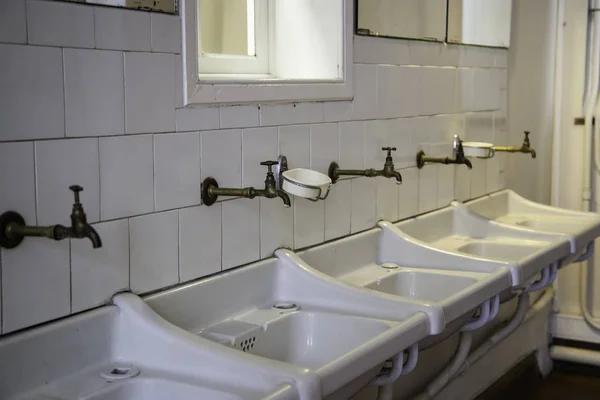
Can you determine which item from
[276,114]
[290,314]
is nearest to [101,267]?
[290,314]

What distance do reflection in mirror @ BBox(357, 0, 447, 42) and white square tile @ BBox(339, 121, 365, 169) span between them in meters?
0.25

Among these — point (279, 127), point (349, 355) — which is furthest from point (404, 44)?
point (349, 355)

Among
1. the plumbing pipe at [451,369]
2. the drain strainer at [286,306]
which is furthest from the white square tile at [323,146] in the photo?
the plumbing pipe at [451,369]

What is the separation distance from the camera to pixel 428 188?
2.42 m

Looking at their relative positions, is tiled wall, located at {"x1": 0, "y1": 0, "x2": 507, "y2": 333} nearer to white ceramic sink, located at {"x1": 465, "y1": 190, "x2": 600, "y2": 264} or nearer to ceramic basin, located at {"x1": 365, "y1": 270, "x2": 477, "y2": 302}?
ceramic basin, located at {"x1": 365, "y1": 270, "x2": 477, "y2": 302}

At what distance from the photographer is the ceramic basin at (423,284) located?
75.7 inches

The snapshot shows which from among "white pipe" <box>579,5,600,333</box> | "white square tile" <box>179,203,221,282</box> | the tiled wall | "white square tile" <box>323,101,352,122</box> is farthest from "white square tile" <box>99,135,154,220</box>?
"white pipe" <box>579,5,600,333</box>

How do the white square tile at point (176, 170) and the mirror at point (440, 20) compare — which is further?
the mirror at point (440, 20)

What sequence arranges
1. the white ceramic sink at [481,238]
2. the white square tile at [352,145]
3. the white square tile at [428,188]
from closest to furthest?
1. the white square tile at [352,145]
2. the white ceramic sink at [481,238]
3. the white square tile at [428,188]

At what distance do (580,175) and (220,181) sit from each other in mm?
2099

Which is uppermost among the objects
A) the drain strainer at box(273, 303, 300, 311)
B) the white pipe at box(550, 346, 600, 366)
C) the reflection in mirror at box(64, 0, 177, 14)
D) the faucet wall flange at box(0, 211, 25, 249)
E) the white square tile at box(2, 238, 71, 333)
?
the reflection in mirror at box(64, 0, 177, 14)

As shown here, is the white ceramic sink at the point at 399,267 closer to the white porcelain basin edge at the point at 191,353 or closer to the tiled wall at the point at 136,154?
the tiled wall at the point at 136,154

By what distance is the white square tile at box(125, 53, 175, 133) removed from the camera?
1380mm

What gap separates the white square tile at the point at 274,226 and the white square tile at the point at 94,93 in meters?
0.47
